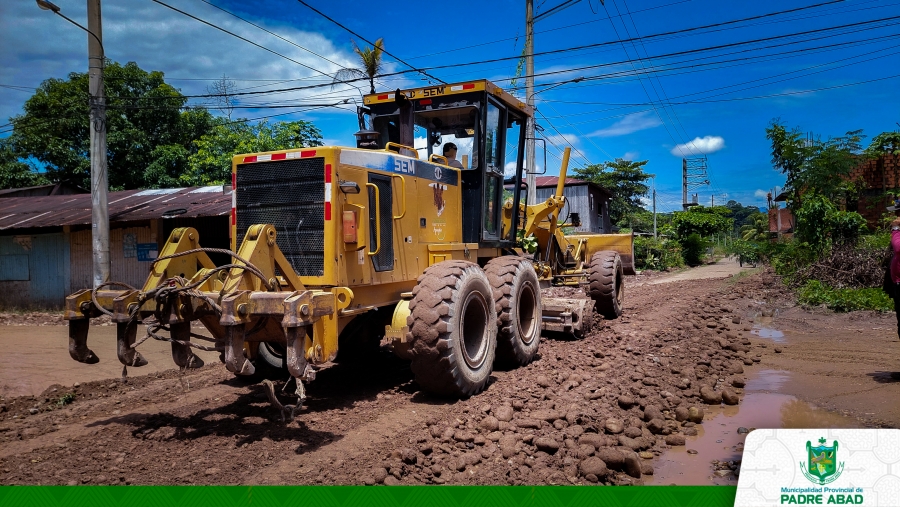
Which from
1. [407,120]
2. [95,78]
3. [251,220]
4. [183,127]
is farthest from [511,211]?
[183,127]

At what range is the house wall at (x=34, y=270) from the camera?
49.2 ft

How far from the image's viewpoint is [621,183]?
41.4m

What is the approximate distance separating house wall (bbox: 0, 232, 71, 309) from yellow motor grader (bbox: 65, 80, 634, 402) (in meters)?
10.7

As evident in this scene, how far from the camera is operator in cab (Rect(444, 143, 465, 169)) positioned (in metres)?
7.27

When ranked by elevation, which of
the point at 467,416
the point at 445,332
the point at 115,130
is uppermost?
the point at 115,130

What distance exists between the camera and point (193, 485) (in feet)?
11.9

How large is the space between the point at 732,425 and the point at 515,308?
8.11 feet

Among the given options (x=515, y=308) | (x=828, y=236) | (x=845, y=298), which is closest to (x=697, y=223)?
(x=828, y=236)

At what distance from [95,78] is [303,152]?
7.07 meters

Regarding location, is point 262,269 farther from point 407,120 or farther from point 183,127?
point 183,127

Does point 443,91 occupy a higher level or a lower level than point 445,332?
higher

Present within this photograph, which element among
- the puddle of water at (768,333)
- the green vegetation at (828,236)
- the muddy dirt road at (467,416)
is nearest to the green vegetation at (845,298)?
the green vegetation at (828,236)

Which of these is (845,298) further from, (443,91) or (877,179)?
(877,179)

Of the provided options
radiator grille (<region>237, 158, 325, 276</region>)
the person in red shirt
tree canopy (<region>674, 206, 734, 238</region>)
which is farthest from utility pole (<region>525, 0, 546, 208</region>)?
tree canopy (<region>674, 206, 734, 238</region>)
